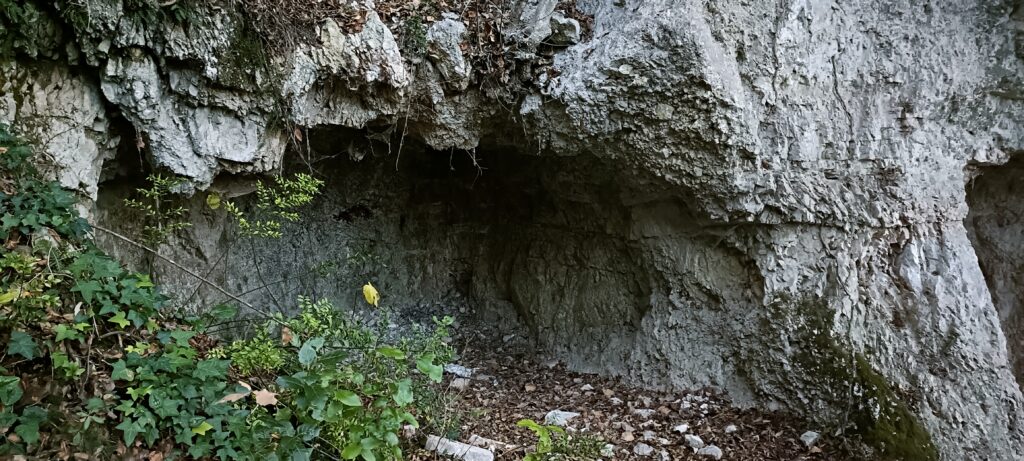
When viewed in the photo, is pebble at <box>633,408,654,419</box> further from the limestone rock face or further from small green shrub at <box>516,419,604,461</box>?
small green shrub at <box>516,419,604,461</box>

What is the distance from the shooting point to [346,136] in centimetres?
463

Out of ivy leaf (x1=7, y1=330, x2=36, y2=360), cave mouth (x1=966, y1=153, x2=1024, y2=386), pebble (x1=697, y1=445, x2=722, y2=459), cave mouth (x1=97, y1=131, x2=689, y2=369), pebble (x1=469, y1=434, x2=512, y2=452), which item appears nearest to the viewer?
ivy leaf (x1=7, y1=330, x2=36, y2=360)

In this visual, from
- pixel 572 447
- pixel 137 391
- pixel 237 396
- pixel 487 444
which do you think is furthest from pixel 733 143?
pixel 137 391

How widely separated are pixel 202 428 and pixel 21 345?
72cm

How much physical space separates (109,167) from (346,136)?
5.56ft

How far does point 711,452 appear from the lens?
3.45 m

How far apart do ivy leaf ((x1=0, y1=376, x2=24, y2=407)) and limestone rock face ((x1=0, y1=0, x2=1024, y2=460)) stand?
134 centimetres

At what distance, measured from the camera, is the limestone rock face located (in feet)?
10.5

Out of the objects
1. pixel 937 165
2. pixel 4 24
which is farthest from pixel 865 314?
pixel 4 24

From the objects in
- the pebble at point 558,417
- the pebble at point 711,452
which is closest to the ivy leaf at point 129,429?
the pebble at point 558,417

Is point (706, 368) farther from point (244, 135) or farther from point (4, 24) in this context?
point (4, 24)

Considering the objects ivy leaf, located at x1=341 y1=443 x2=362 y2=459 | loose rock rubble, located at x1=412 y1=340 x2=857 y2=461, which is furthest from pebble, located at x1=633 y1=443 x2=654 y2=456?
ivy leaf, located at x1=341 y1=443 x2=362 y2=459

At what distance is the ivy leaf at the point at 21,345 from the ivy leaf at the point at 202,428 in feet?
2.13

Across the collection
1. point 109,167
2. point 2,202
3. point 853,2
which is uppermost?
point 853,2
